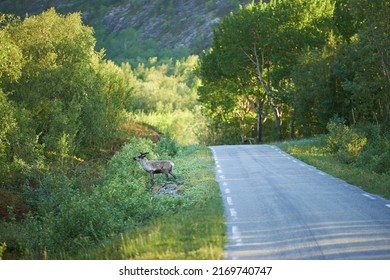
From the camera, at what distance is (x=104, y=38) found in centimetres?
4275

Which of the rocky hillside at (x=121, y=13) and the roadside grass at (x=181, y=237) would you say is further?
the rocky hillside at (x=121, y=13)

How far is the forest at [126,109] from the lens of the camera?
16328 millimetres

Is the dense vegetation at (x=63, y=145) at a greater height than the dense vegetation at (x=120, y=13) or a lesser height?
lesser

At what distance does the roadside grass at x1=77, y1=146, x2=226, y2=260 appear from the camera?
10125 millimetres

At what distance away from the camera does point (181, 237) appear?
11469mm

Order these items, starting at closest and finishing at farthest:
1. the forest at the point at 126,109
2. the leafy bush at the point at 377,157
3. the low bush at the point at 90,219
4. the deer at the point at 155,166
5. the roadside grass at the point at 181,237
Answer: the roadside grass at the point at 181,237 → the low bush at the point at 90,219 → the forest at the point at 126,109 → the deer at the point at 155,166 → the leafy bush at the point at 377,157

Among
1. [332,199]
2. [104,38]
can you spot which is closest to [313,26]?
[104,38]

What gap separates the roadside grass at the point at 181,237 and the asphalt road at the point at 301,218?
330 millimetres

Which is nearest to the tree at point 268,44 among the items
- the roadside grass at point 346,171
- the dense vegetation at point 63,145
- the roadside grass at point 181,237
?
the dense vegetation at point 63,145

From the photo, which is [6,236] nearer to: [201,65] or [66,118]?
[66,118]

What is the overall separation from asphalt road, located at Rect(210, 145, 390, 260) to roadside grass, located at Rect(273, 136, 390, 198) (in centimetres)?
45

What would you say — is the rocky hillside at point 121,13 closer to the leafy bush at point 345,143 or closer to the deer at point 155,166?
the deer at point 155,166
